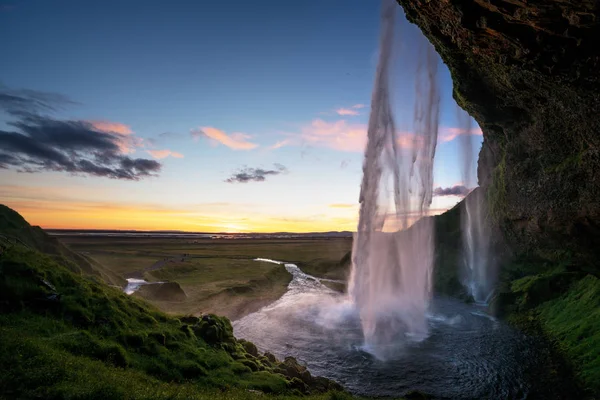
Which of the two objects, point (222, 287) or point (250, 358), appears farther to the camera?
point (222, 287)

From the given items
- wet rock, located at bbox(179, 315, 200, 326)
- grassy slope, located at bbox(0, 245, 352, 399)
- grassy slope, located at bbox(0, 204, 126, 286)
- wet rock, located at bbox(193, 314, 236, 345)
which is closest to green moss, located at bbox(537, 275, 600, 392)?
grassy slope, located at bbox(0, 245, 352, 399)

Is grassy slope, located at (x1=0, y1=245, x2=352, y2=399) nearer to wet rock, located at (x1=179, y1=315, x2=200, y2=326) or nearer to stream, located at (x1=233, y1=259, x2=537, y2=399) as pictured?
wet rock, located at (x1=179, y1=315, x2=200, y2=326)

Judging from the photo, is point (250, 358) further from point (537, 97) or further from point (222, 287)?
point (222, 287)

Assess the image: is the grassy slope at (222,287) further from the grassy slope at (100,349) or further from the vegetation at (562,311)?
the vegetation at (562,311)

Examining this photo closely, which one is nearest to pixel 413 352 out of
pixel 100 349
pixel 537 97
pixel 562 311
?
pixel 562 311

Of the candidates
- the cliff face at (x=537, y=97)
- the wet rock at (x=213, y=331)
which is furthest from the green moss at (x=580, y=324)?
the wet rock at (x=213, y=331)

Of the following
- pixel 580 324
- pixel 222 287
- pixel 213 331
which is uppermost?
pixel 213 331

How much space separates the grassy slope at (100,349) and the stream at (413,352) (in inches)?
279

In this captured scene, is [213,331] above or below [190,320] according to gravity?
below

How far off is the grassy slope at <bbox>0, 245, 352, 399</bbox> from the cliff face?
24.2 m

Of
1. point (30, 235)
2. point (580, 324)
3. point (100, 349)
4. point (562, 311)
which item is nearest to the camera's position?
point (100, 349)

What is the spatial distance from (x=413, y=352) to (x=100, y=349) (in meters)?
26.8

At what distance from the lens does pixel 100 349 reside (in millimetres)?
17172

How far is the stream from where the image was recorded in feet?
81.5
